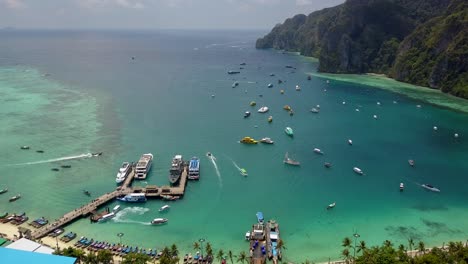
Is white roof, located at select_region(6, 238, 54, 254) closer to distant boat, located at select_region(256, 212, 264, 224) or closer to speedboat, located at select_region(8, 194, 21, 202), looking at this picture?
speedboat, located at select_region(8, 194, 21, 202)

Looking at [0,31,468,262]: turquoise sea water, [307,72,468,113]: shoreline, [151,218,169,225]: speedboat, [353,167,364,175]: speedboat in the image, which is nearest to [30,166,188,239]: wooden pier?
[0,31,468,262]: turquoise sea water

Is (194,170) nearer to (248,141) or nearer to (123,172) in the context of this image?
(123,172)

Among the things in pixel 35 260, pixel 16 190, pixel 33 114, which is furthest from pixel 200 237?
pixel 33 114

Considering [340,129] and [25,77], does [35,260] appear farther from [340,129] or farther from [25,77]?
[25,77]

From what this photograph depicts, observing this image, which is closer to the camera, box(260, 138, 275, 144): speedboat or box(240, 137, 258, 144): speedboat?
box(240, 137, 258, 144): speedboat

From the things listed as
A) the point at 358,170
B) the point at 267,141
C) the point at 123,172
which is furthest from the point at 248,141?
the point at 123,172

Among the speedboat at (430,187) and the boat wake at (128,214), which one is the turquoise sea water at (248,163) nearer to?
the boat wake at (128,214)
